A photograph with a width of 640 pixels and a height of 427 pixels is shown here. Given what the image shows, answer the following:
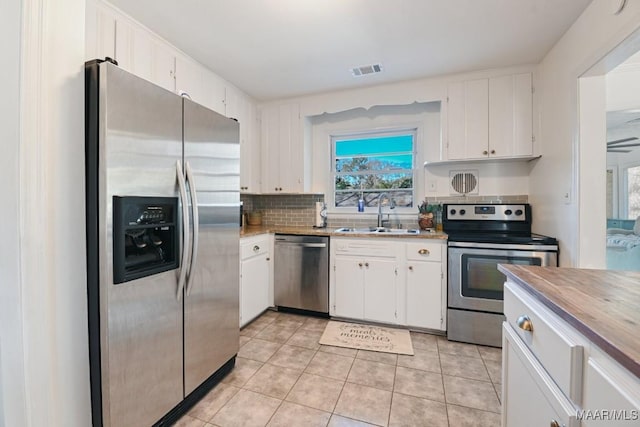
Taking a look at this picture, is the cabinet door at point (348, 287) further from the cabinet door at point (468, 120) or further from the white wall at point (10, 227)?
the white wall at point (10, 227)

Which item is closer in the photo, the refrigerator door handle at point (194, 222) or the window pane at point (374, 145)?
the refrigerator door handle at point (194, 222)

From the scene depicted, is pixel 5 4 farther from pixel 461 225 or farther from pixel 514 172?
pixel 514 172

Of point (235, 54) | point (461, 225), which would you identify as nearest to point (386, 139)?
point (461, 225)

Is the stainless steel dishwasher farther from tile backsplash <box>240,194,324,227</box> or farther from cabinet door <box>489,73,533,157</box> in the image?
cabinet door <box>489,73,533,157</box>

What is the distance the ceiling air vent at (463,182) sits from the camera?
3.01m

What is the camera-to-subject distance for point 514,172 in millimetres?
2895

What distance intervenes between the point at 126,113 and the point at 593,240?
2798 millimetres

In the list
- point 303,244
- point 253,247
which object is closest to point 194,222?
point 253,247

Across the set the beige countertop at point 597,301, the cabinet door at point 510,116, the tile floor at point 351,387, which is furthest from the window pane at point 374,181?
the beige countertop at point 597,301

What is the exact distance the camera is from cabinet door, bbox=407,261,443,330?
8.32 feet

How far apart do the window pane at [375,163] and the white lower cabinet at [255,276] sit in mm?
1321

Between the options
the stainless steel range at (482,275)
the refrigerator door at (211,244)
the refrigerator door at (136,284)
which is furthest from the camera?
the stainless steel range at (482,275)

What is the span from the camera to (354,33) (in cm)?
210

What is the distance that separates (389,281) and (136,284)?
2.06 metres
